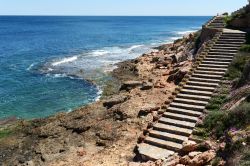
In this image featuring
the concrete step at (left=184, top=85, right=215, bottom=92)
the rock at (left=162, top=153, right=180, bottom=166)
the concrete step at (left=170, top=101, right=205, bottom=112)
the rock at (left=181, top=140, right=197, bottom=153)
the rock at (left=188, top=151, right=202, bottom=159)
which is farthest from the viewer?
the concrete step at (left=184, top=85, right=215, bottom=92)

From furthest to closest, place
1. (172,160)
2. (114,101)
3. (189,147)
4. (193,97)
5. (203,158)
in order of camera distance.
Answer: (114,101) < (193,97) < (189,147) < (172,160) < (203,158)

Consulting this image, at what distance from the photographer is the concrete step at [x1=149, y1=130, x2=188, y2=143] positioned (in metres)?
18.9

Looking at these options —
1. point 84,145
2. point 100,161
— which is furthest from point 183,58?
point 100,161

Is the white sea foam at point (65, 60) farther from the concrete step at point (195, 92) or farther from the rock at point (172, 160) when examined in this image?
the rock at point (172, 160)

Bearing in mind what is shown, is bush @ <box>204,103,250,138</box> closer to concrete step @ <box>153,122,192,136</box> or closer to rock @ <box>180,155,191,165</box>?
concrete step @ <box>153,122,192,136</box>

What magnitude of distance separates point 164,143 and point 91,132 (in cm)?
663

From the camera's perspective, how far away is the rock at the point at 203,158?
1495 cm

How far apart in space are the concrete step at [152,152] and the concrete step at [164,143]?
198 millimetres

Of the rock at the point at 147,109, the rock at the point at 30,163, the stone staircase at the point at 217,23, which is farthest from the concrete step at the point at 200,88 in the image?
the stone staircase at the point at 217,23

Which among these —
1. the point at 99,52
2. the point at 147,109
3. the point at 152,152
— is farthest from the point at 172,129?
the point at 99,52

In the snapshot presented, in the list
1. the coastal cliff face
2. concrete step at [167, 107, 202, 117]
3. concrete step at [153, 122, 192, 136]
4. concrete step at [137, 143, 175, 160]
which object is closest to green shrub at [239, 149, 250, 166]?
concrete step at [137, 143, 175, 160]

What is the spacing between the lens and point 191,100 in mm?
22109

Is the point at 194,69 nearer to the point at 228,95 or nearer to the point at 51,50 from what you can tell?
the point at 228,95

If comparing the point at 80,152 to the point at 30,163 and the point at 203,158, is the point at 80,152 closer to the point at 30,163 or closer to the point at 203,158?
the point at 30,163
